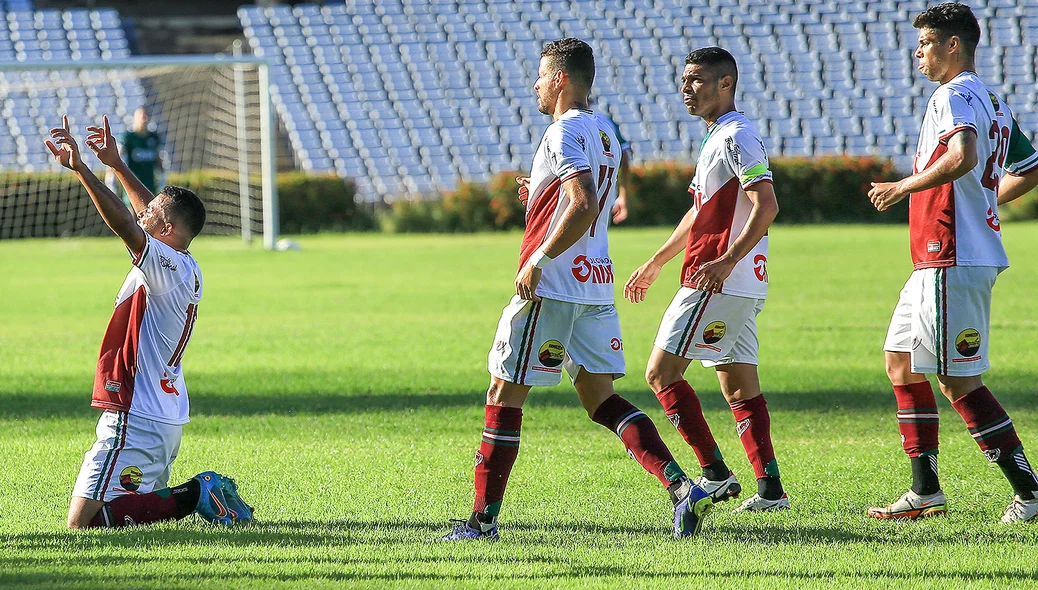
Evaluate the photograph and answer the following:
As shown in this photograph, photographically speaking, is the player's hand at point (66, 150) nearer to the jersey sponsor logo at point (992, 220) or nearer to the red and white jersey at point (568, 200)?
the red and white jersey at point (568, 200)

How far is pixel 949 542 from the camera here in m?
4.47

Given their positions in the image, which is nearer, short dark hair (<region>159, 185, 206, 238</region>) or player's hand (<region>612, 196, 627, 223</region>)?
short dark hair (<region>159, 185, 206, 238</region>)

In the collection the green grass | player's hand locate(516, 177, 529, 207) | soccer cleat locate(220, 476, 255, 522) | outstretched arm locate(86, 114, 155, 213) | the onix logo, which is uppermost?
outstretched arm locate(86, 114, 155, 213)

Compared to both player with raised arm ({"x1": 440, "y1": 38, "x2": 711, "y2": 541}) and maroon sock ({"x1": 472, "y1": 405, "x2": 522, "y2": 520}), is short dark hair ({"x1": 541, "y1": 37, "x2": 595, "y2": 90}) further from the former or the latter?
maroon sock ({"x1": 472, "y1": 405, "x2": 522, "y2": 520})

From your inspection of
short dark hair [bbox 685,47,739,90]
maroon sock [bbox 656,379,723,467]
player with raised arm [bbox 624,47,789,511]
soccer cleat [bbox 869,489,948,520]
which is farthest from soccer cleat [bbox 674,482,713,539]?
short dark hair [bbox 685,47,739,90]

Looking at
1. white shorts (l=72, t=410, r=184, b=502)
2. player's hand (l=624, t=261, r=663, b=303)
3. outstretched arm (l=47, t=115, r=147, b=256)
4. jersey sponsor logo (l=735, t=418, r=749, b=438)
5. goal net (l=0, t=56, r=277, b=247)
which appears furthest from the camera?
goal net (l=0, t=56, r=277, b=247)

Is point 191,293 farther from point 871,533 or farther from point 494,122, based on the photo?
point 494,122

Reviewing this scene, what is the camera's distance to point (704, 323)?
Answer: 496cm

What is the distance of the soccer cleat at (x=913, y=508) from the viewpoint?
4891mm

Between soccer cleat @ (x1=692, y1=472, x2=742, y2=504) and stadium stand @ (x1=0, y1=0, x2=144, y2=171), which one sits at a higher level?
stadium stand @ (x1=0, y1=0, x2=144, y2=171)

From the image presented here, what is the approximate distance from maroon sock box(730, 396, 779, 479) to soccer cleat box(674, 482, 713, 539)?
0.72 meters

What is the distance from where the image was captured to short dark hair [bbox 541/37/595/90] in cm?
453

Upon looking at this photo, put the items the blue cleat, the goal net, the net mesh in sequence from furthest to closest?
the net mesh < the goal net < the blue cleat

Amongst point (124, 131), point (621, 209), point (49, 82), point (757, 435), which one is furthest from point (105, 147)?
point (49, 82)
